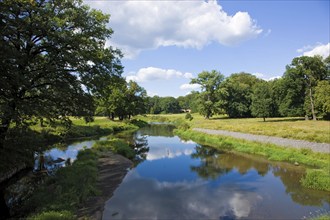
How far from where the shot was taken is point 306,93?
5878cm

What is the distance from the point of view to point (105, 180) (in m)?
18.2

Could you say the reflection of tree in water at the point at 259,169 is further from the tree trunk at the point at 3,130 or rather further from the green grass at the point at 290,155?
the tree trunk at the point at 3,130

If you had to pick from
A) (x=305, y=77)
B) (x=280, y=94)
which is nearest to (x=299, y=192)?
(x=305, y=77)

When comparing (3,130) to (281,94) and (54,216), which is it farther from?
(281,94)

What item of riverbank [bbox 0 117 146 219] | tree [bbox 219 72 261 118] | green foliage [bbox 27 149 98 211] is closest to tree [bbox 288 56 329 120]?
tree [bbox 219 72 261 118]

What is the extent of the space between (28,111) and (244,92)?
75767 millimetres

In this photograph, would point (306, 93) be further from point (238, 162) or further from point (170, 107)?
point (170, 107)

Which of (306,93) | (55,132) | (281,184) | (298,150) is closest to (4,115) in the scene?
(281,184)

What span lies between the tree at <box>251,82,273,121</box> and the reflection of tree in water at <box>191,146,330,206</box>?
38.7 meters

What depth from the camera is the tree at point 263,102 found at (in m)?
65.1

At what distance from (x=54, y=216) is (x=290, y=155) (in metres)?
22.0

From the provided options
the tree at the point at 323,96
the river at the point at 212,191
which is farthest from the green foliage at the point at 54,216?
the tree at the point at 323,96

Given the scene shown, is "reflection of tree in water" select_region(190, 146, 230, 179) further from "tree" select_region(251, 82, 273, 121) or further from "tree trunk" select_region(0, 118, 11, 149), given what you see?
"tree" select_region(251, 82, 273, 121)

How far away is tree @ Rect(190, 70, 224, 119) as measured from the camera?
75.4 meters
